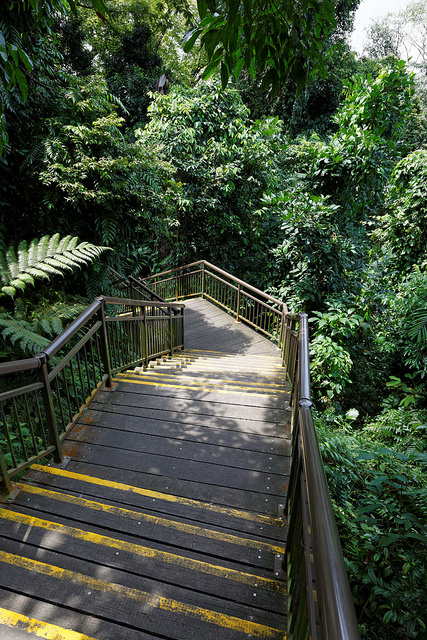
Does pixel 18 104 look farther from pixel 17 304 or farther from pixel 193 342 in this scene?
pixel 193 342

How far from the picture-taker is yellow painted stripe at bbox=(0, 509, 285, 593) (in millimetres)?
1737

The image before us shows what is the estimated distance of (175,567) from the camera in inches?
70.7

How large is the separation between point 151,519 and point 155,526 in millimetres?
59

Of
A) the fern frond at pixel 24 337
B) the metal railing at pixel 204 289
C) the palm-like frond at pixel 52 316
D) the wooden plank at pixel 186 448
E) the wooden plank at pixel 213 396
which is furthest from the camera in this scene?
the metal railing at pixel 204 289

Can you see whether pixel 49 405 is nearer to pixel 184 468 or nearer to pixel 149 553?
pixel 184 468

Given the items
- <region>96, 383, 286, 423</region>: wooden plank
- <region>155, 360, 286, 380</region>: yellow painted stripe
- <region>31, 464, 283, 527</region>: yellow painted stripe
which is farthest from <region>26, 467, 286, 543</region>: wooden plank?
<region>155, 360, 286, 380</region>: yellow painted stripe

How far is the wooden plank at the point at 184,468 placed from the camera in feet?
7.95

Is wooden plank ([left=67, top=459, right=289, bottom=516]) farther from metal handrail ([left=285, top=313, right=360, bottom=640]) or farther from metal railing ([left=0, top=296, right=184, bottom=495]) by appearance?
metal handrail ([left=285, top=313, right=360, bottom=640])

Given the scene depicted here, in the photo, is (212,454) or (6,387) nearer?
(212,454)

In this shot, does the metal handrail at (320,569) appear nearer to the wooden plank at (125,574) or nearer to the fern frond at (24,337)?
the wooden plank at (125,574)

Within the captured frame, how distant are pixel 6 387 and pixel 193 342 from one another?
14.7ft

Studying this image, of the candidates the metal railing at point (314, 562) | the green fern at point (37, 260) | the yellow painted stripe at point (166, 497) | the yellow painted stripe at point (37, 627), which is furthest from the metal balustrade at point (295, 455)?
the green fern at point (37, 260)

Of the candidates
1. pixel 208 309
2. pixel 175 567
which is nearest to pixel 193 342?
pixel 208 309

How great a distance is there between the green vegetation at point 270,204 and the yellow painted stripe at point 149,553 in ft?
2.17
